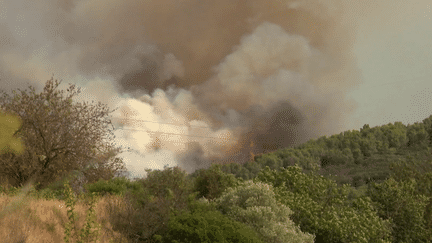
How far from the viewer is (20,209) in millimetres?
10984

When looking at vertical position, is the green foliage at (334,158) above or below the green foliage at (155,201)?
above

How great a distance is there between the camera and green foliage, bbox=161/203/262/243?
30.4ft

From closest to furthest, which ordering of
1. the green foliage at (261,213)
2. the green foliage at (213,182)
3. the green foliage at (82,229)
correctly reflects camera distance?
1. the green foliage at (82,229)
2. the green foliage at (261,213)
3. the green foliage at (213,182)

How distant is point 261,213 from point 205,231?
10.1 feet

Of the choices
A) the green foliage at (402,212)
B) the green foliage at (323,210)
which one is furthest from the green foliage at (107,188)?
the green foliage at (402,212)

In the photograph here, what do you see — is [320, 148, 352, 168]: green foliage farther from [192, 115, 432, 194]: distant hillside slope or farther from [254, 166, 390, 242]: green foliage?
[254, 166, 390, 242]: green foliage

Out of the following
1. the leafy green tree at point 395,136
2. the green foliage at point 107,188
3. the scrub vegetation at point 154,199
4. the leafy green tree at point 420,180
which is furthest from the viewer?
the leafy green tree at point 395,136

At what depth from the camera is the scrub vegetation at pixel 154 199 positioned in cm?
1012

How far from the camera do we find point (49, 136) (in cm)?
1766

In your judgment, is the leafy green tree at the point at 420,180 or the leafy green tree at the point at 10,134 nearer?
the leafy green tree at the point at 10,134

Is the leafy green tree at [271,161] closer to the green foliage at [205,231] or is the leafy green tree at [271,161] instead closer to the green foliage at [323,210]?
the green foliage at [323,210]

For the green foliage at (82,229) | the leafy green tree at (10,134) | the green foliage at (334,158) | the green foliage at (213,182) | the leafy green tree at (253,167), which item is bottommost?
the green foliage at (82,229)

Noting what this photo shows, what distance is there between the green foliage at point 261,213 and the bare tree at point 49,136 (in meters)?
8.69

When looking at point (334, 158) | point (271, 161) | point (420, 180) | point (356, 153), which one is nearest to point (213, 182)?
point (420, 180)
